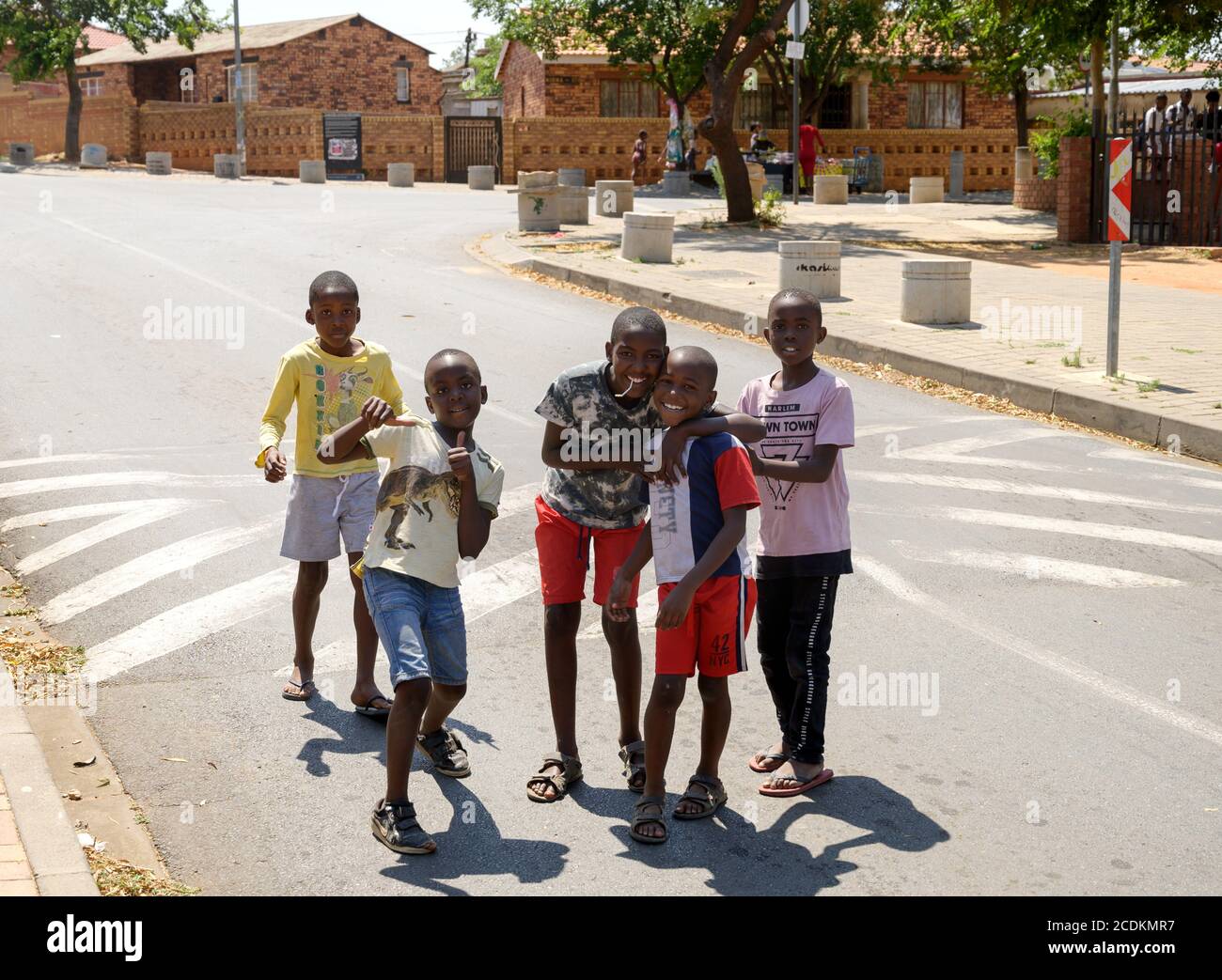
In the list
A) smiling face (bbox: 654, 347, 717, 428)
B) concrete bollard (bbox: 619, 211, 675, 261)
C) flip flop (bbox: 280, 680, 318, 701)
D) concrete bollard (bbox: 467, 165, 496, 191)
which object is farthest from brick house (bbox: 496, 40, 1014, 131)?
smiling face (bbox: 654, 347, 717, 428)

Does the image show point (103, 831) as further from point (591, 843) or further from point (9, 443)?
point (9, 443)

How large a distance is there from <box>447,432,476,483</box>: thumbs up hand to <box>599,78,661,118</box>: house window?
44700mm

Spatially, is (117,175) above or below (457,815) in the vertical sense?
above

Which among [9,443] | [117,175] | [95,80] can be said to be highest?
[95,80]

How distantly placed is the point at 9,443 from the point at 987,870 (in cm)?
836

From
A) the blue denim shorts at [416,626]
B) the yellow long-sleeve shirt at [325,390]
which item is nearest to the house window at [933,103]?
the yellow long-sleeve shirt at [325,390]

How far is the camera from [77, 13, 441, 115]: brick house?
5838 centimetres

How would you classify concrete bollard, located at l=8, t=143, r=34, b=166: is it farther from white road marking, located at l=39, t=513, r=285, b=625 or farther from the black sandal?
the black sandal

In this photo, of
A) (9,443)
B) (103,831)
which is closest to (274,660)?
(103,831)

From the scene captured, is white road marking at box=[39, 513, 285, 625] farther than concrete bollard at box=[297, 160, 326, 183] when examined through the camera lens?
No

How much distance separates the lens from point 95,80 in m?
66.3

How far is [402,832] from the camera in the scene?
4.64 metres

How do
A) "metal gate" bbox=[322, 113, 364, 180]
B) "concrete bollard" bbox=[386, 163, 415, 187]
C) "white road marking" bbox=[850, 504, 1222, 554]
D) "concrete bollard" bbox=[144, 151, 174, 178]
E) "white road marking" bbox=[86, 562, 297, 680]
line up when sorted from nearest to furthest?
"white road marking" bbox=[86, 562, 297, 680] → "white road marking" bbox=[850, 504, 1222, 554] → "concrete bollard" bbox=[386, 163, 415, 187] → "concrete bollard" bbox=[144, 151, 174, 178] → "metal gate" bbox=[322, 113, 364, 180]
